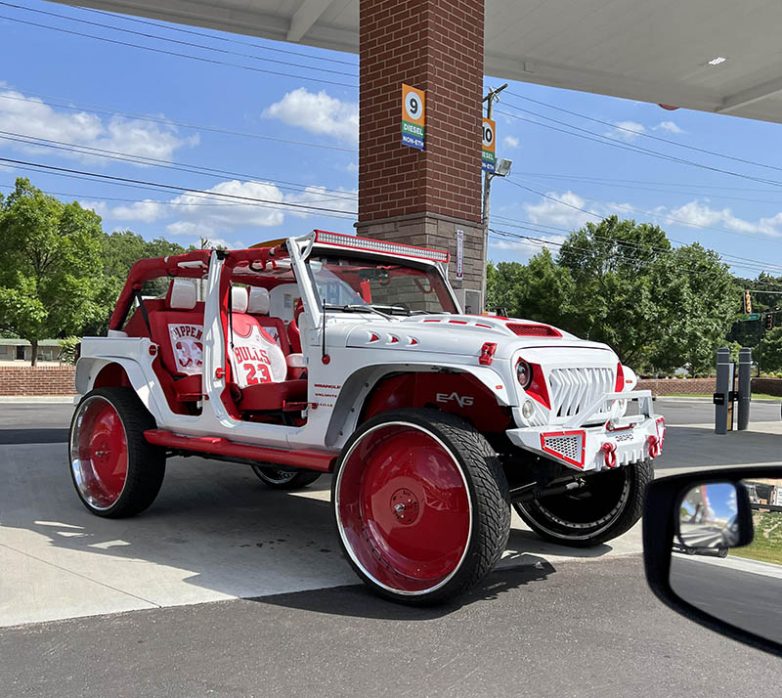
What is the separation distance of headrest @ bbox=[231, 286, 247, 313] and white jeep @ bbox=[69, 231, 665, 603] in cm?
1

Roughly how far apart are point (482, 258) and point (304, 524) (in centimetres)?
395

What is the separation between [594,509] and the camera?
5258 millimetres

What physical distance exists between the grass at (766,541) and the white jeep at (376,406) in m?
2.36

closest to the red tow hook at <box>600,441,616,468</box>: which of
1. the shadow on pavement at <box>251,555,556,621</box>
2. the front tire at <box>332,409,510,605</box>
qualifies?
the front tire at <box>332,409,510,605</box>

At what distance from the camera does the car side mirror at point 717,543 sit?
1.34 metres

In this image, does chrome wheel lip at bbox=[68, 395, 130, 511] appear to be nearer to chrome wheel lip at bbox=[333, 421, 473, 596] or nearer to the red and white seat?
the red and white seat

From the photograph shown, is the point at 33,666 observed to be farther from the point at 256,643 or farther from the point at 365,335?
the point at 365,335

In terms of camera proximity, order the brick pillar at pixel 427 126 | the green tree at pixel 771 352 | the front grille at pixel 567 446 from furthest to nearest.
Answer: the green tree at pixel 771 352 → the brick pillar at pixel 427 126 → the front grille at pixel 567 446

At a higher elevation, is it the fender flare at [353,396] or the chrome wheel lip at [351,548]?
the fender flare at [353,396]

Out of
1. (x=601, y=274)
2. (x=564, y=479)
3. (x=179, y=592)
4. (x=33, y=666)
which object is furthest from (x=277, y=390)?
(x=601, y=274)

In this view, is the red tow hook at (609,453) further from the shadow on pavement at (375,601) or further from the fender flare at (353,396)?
the fender flare at (353,396)

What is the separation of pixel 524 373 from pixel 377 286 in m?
1.75

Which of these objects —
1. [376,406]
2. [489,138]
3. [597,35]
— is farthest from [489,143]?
[376,406]

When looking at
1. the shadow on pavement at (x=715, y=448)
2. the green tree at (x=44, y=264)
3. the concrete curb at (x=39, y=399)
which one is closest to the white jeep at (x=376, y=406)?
the shadow on pavement at (x=715, y=448)
